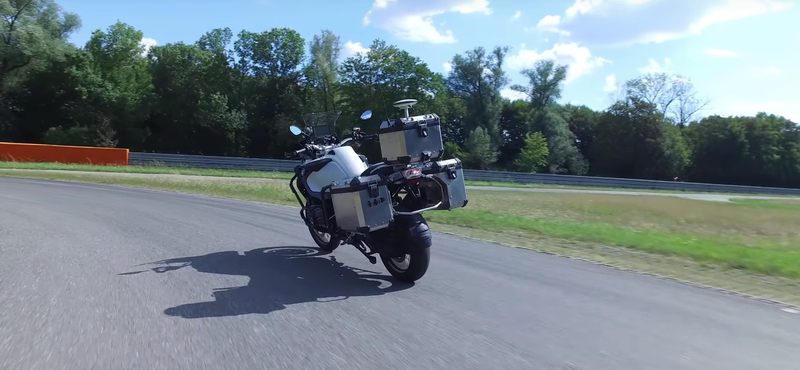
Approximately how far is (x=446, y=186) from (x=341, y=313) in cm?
233

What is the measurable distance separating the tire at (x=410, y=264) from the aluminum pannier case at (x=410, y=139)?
3.26ft

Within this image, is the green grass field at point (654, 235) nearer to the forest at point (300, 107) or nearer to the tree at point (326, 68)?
the forest at point (300, 107)

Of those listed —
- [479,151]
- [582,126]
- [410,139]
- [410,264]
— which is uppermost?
[582,126]

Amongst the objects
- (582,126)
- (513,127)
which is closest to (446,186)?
(513,127)

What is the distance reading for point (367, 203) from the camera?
6.80m

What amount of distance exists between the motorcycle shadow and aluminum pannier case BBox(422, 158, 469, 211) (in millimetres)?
1121

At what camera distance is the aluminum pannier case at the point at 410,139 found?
270 inches

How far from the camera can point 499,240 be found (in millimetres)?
11133

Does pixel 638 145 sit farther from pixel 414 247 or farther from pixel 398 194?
pixel 414 247

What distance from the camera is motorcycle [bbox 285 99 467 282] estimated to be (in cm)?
681

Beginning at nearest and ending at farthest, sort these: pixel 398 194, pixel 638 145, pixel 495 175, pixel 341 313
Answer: pixel 341 313, pixel 398 194, pixel 495 175, pixel 638 145

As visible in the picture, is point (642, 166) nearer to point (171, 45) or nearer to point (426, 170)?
point (171, 45)

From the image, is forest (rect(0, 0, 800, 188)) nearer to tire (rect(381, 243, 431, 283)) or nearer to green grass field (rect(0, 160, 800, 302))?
green grass field (rect(0, 160, 800, 302))

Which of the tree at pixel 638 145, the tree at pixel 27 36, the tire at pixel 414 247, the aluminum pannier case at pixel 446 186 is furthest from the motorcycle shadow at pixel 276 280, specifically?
the tree at pixel 638 145
